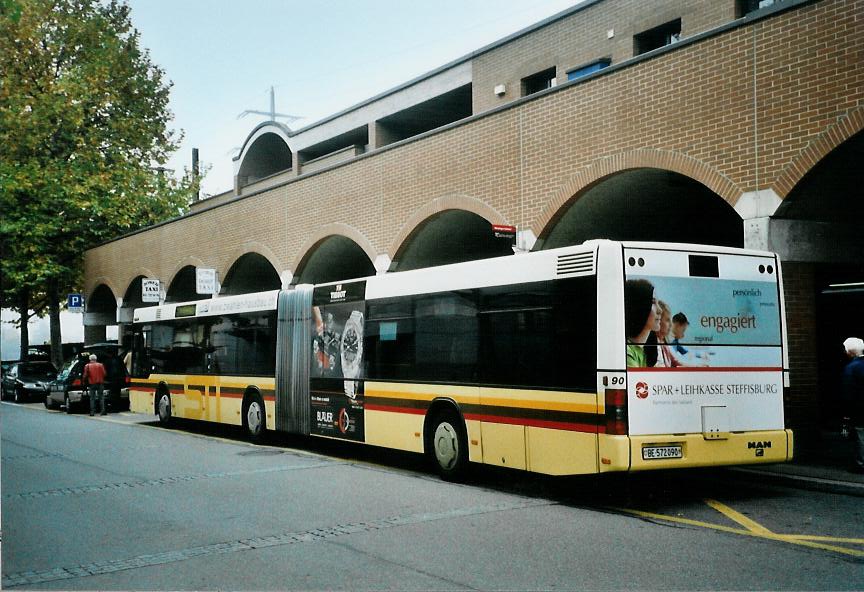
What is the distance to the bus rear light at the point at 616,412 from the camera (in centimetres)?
855

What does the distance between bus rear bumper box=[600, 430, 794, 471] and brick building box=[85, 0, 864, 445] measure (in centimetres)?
92

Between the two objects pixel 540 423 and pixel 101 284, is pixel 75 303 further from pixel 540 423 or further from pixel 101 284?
pixel 540 423

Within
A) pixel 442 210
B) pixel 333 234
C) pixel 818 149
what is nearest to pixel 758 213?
pixel 818 149

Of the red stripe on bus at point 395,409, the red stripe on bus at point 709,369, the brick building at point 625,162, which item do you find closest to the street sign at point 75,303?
the brick building at point 625,162

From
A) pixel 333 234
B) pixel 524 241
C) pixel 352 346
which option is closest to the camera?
pixel 352 346

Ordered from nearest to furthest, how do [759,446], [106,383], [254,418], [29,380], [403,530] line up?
[403,530] → [759,446] → [254,418] → [106,383] → [29,380]

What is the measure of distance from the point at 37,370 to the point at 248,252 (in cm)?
1214

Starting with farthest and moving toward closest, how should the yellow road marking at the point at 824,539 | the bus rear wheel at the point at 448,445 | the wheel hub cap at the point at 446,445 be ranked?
the wheel hub cap at the point at 446,445, the bus rear wheel at the point at 448,445, the yellow road marking at the point at 824,539

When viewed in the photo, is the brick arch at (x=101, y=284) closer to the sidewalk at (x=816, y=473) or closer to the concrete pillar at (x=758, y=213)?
the concrete pillar at (x=758, y=213)

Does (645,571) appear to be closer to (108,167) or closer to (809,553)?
(809,553)

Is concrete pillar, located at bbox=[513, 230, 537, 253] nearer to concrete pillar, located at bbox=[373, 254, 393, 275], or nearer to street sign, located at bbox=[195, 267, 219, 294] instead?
concrete pillar, located at bbox=[373, 254, 393, 275]

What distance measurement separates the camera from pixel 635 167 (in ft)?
45.1

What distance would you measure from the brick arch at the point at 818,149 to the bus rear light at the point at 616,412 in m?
A: 4.59

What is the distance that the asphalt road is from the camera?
6254 mm
